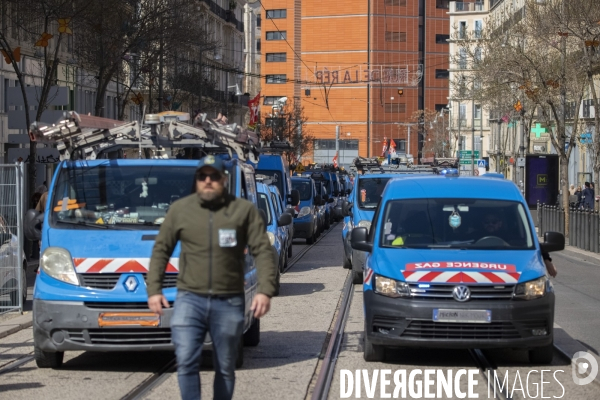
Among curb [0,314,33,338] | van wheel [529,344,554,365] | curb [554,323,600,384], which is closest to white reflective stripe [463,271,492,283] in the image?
van wheel [529,344,554,365]

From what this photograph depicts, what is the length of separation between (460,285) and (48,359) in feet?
12.5

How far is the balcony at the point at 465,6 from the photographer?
115m

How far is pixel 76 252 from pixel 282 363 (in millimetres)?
2224

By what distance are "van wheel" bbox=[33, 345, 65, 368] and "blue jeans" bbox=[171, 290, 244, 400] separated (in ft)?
12.6

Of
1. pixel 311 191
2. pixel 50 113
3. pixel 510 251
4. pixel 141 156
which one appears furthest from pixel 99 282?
pixel 311 191

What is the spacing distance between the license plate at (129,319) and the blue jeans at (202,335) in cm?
291

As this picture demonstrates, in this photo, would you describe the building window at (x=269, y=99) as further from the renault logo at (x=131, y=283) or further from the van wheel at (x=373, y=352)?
the renault logo at (x=131, y=283)

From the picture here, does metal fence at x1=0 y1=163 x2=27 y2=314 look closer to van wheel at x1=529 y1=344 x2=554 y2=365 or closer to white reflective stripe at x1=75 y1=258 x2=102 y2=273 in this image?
white reflective stripe at x1=75 y1=258 x2=102 y2=273

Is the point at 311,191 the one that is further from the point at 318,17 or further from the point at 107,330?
the point at 318,17

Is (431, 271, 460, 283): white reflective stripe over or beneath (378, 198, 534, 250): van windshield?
beneath

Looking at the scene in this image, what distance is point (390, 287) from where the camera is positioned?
10336 millimetres

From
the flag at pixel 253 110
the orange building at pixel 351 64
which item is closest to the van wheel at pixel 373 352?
the flag at pixel 253 110

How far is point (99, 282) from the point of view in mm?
9945

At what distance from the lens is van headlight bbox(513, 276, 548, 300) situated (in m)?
10.2
